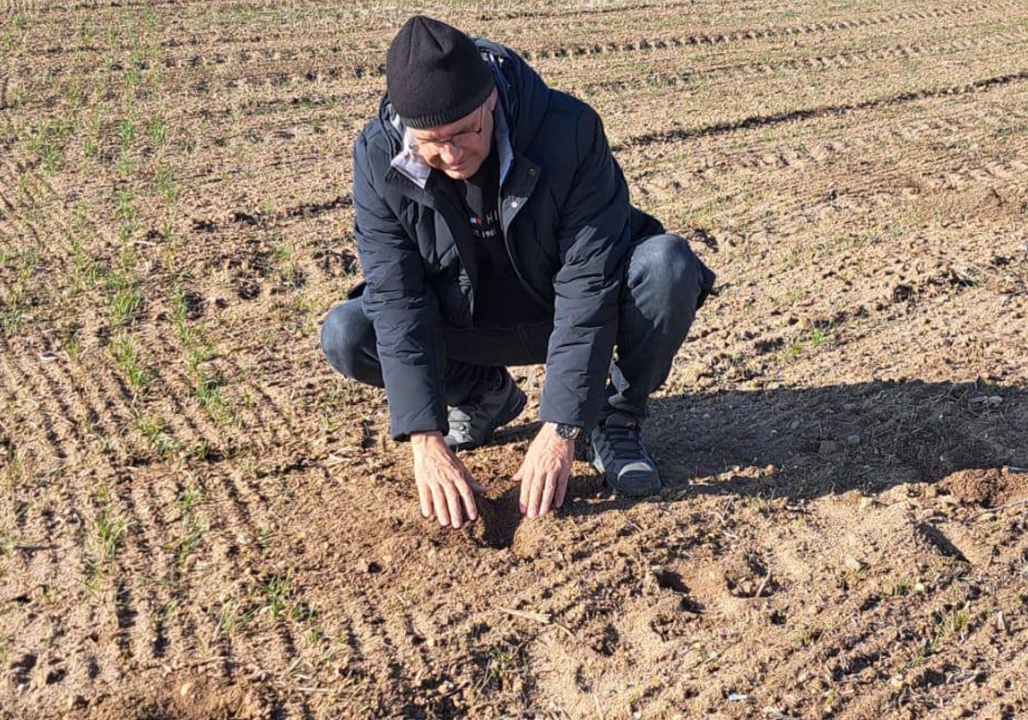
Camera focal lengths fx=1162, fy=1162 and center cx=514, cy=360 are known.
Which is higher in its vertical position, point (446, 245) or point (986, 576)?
point (446, 245)

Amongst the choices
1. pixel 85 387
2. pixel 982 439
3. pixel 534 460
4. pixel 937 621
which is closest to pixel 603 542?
pixel 534 460

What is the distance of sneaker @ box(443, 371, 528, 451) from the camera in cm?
416

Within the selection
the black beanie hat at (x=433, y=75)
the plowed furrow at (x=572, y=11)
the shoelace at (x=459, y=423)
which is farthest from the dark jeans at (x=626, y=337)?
the plowed furrow at (x=572, y=11)

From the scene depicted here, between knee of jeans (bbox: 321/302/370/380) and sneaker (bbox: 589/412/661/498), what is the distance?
34.3 inches

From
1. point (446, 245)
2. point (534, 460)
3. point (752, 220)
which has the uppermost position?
point (446, 245)

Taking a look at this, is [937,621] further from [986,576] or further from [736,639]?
[736,639]

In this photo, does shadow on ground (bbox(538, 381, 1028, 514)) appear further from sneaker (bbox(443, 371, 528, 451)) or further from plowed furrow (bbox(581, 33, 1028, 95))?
plowed furrow (bbox(581, 33, 1028, 95))

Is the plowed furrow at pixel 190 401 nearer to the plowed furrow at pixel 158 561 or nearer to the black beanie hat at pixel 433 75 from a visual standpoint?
the plowed furrow at pixel 158 561

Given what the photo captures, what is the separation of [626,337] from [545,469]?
57 cm

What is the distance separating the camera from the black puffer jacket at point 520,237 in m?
3.35

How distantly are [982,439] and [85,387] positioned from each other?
11.3 feet

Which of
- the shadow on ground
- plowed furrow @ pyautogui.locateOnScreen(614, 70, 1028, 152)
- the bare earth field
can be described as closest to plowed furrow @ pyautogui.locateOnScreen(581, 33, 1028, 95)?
plowed furrow @ pyautogui.locateOnScreen(614, 70, 1028, 152)

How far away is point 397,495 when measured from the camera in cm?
388

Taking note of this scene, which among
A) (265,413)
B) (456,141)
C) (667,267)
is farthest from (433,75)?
(265,413)
